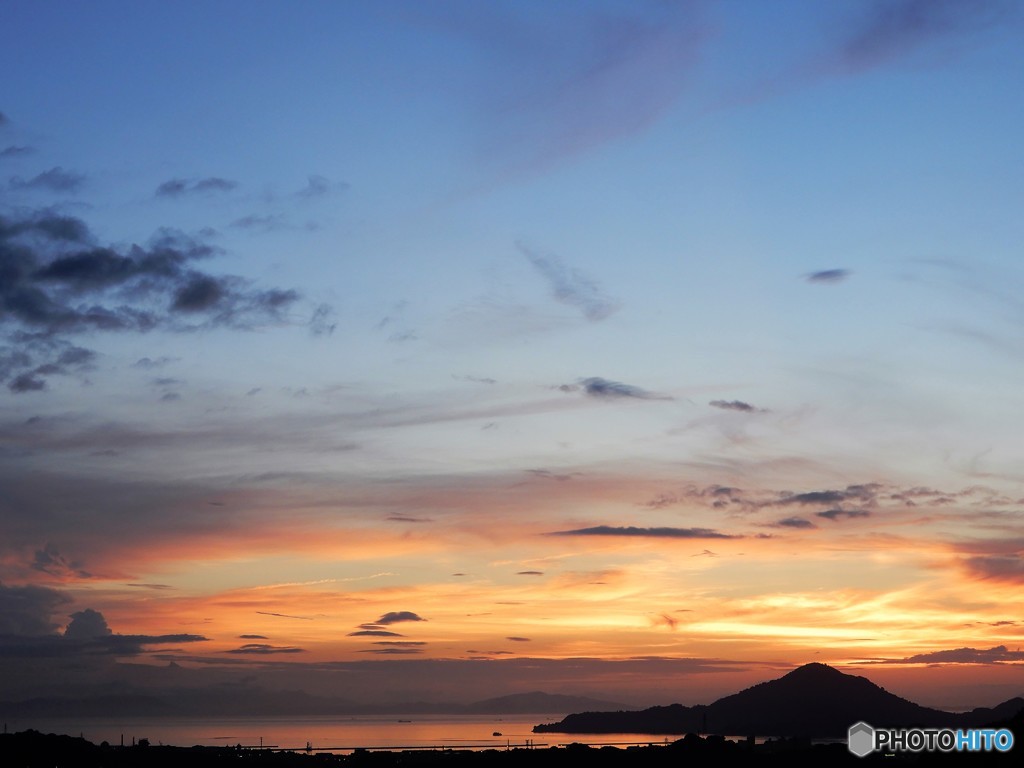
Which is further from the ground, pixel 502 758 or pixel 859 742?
pixel 859 742

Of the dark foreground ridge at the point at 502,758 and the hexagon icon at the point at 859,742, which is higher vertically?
the hexagon icon at the point at 859,742

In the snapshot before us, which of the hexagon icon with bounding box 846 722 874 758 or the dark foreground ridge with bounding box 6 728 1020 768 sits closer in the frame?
the hexagon icon with bounding box 846 722 874 758

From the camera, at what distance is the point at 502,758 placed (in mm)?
153125

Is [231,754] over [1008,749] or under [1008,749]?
under

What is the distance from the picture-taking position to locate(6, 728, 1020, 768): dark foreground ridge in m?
134

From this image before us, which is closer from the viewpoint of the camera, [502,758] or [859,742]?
[859,742]

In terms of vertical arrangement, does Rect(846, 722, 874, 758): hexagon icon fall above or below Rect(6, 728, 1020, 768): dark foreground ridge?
above

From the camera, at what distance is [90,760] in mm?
147000

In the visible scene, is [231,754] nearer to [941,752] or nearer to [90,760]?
[90,760]

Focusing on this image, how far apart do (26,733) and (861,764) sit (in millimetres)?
119941

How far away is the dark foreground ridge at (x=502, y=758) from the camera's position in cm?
13400

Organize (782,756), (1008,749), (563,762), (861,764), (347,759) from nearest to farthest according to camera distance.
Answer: (1008,749)
(861,764)
(782,756)
(563,762)
(347,759)

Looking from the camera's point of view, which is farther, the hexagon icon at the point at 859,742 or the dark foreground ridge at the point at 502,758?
the dark foreground ridge at the point at 502,758

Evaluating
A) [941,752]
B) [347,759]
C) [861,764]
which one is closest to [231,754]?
[347,759]
